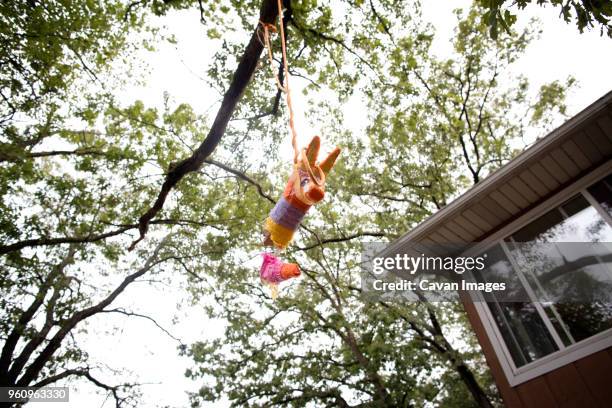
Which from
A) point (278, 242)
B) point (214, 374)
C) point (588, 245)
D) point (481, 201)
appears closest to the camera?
point (278, 242)

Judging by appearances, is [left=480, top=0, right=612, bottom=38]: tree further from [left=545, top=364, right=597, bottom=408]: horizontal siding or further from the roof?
[left=545, top=364, right=597, bottom=408]: horizontal siding

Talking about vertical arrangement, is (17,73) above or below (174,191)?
above

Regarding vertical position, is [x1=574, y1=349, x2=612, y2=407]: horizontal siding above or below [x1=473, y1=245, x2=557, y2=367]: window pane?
below

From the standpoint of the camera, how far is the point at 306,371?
9.56 metres

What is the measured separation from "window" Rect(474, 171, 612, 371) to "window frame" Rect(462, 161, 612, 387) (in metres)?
0.03

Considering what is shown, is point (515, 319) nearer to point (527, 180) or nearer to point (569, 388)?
point (569, 388)

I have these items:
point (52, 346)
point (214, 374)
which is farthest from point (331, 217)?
point (52, 346)

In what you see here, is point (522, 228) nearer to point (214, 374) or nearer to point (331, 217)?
point (331, 217)

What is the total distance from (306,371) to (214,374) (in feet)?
8.21

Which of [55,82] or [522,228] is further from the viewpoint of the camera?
[55,82]

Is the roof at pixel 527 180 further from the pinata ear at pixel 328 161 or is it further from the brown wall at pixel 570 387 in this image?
the pinata ear at pixel 328 161

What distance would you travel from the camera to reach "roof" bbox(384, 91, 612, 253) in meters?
3.49

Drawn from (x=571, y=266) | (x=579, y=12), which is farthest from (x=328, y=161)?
(x=571, y=266)

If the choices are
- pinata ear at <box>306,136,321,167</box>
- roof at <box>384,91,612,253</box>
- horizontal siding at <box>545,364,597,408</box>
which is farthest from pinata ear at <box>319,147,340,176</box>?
horizontal siding at <box>545,364,597,408</box>
